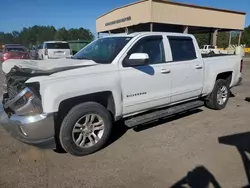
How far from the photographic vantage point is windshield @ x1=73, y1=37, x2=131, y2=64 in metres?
4.29

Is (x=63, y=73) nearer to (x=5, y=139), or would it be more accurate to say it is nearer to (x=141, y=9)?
(x=5, y=139)

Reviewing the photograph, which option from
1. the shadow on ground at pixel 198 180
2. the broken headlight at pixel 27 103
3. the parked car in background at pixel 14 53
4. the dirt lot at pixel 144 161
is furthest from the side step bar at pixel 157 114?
the parked car in background at pixel 14 53

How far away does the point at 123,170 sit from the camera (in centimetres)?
343

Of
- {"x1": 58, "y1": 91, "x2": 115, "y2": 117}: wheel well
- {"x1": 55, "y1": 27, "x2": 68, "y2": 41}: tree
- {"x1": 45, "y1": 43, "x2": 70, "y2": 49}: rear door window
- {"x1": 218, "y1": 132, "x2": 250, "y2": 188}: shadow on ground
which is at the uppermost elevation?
{"x1": 55, "y1": 27, "x2": 68, "y2": 41}: tree

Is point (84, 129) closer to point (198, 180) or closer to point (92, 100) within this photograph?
point (92, 100)

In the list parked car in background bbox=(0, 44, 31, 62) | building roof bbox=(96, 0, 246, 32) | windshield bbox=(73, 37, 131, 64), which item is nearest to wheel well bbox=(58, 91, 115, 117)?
windshield bbox=(73, 37, 131, 64)

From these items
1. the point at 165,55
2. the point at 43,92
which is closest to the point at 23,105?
the point at 43,92

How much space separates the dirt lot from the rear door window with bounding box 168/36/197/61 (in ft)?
4.99

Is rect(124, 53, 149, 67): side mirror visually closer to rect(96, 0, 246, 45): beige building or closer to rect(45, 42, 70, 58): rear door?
rect(45, 42, 70, 58): rear door

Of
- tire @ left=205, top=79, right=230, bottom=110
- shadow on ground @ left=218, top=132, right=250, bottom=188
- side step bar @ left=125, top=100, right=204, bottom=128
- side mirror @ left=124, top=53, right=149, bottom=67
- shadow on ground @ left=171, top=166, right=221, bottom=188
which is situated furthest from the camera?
tire @ left=205, top=79, right=230, bottom=110

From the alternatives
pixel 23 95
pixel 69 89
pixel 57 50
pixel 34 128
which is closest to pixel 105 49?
pixel 69 89

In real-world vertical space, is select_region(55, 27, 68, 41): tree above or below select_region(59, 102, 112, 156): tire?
above

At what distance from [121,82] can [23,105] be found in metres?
1.56

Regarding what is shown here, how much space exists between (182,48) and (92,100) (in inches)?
99.1
